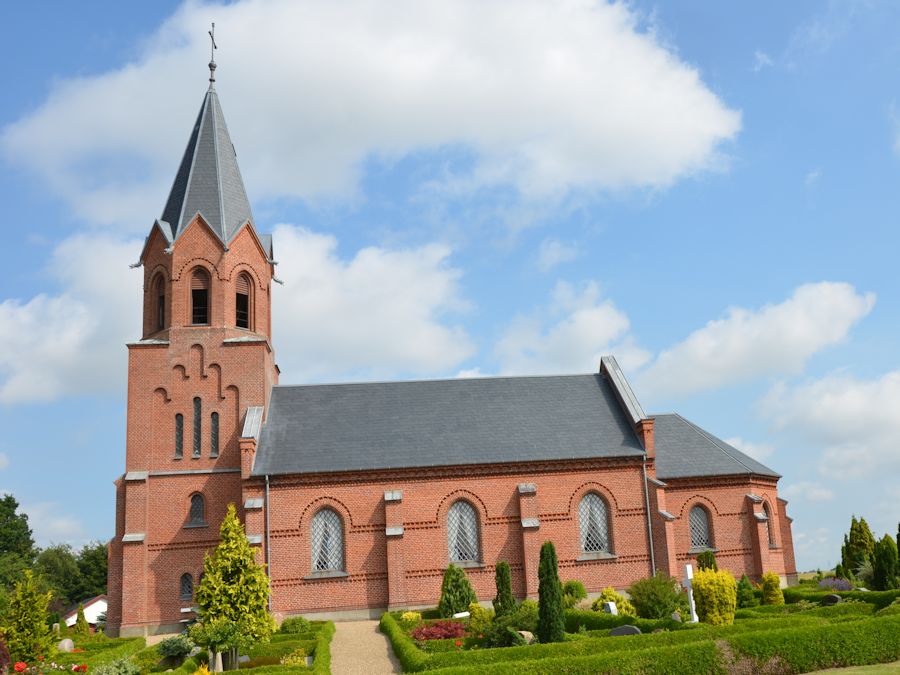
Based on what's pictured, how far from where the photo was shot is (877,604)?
83.5ft

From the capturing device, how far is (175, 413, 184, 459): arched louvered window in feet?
115

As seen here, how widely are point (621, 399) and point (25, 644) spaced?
1008 inches

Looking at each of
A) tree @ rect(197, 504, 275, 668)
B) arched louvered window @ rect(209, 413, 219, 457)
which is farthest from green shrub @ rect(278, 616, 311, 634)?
arched louvered window @ rect(209, 413, 219, 457)

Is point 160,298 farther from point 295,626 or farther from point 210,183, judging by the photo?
point 295,626

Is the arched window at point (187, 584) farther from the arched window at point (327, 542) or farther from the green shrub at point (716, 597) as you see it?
the green shrub at point (716, 597)

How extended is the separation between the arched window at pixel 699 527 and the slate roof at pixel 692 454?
68.6 inches

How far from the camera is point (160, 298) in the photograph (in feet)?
123

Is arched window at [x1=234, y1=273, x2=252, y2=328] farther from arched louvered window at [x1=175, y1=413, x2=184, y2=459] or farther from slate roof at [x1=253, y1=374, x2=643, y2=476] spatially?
arched louvered window at [x1=175, y1=413, x2=184, y2=459]

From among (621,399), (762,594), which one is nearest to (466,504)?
(621,399)

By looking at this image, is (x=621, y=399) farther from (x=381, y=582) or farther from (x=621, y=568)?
(x=381, y=582)

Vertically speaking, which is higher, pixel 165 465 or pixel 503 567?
pixel 165 465

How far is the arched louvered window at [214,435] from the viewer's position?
3512cm

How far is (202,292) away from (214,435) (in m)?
6.50

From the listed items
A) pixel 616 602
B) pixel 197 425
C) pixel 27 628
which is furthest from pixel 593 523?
pixel 27 628
